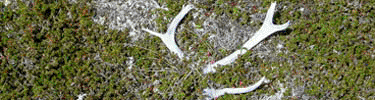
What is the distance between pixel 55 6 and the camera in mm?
6027

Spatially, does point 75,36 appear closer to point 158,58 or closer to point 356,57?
point 158,58

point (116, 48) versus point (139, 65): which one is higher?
point (116, 48)

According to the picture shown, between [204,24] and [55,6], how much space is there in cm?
302

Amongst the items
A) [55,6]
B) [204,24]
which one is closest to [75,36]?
[55,6]

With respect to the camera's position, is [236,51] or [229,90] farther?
[236,51]

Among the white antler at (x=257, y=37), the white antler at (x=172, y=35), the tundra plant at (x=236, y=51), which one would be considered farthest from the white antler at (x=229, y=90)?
the white antler at (x=172, y=35)

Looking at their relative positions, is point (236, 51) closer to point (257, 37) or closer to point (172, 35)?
point (257, 37)

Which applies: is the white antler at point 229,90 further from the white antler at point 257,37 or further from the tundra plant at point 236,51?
the white antler at point 257,37

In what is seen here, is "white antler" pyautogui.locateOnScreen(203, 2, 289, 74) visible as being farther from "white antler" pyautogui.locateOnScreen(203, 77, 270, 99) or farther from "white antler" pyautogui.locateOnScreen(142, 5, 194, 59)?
"white antler" pyautogui.locateOnScreen(142, 5, 194, 59)

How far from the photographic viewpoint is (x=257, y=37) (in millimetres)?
5801

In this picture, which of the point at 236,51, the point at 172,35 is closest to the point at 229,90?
the point at 236,51

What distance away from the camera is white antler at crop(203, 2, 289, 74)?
5.64 m

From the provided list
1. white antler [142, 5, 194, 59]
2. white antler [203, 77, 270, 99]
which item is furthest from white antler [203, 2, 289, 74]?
white antler [142, 5, 194, 59]

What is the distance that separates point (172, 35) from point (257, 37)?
1641 millimetres
